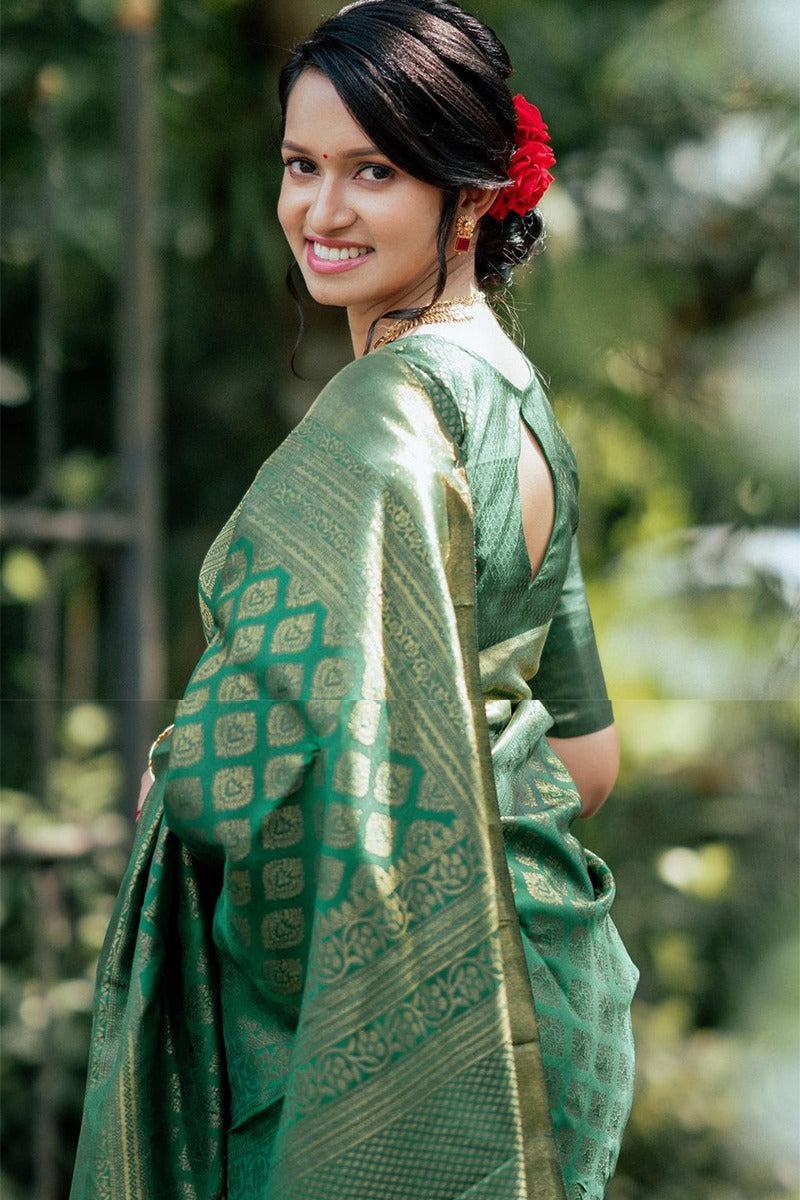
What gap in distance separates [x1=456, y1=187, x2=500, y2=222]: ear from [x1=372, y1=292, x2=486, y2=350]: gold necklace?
54mm

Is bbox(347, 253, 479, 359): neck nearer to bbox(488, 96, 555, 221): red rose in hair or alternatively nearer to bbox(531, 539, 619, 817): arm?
bbox(488, 96, 555, 221): red rose in hair

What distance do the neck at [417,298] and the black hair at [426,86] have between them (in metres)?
0.01

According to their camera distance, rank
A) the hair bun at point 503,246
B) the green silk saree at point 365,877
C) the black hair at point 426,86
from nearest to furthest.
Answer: the green silk saree at point 365,877, the black hair at point 426,86, the hair bun at point 503,246

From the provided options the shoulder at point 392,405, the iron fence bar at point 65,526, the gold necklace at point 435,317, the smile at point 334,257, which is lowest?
the iron fence bar at point 65,526

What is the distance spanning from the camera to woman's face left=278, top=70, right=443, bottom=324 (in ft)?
2.95

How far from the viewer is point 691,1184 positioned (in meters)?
2.18

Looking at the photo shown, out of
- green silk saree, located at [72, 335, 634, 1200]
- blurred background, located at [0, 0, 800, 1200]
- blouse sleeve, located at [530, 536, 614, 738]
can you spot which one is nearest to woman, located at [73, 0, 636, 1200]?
green silk saree, located at [72, 335, 634, 1200]

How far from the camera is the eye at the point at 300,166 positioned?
93 cm

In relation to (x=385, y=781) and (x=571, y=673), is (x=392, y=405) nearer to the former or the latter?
(x=385, y=781)

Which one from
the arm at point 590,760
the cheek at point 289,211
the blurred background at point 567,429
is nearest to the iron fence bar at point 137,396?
the blurred background at point 567,429

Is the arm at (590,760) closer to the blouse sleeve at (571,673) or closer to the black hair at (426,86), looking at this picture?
the blouse sleeve at (571,673)

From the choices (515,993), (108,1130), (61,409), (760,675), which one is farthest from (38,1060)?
(515,993)

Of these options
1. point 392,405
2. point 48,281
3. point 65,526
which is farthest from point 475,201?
point 48,281

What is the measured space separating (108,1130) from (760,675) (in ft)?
3.35
